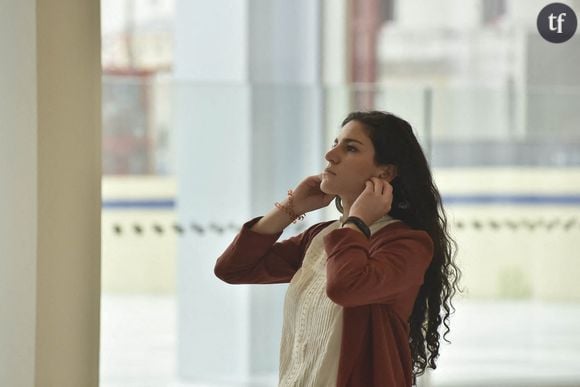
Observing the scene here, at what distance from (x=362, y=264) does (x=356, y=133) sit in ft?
1.04

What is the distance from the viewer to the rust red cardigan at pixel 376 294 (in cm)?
176

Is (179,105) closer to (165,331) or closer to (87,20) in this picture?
(87,20)

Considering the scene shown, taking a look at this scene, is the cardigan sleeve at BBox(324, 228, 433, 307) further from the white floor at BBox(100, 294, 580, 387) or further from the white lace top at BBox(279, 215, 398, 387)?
the white floor at BBox(100, 294, 580, 387)

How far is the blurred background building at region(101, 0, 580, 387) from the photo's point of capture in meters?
3.42

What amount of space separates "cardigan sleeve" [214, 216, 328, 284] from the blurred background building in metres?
1.29

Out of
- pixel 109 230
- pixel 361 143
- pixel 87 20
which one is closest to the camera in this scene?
pixel 361 143

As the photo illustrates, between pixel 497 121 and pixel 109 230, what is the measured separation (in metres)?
1.45

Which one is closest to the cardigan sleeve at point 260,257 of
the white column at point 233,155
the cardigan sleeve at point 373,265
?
the cardigan sleeve at point 373,265

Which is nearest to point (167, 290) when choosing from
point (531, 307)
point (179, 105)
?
point (179, 105)

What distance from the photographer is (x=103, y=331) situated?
3449mm

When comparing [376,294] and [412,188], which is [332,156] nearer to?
[412,188]

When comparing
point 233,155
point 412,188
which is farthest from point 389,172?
point 233,155

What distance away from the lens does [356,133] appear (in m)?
1.96

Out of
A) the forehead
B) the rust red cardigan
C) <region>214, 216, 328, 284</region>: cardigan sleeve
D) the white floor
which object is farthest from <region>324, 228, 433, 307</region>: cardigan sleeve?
the white floor
